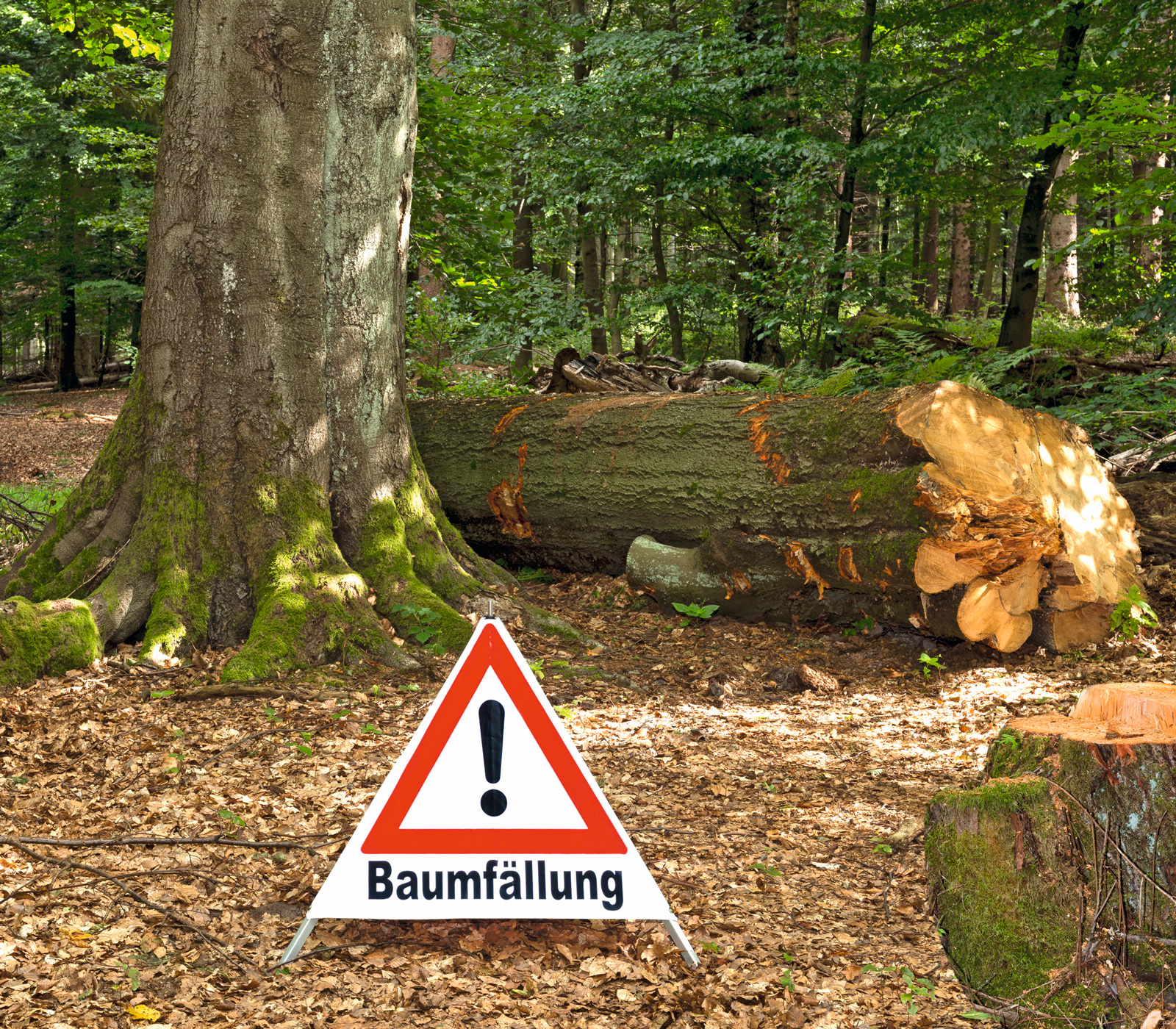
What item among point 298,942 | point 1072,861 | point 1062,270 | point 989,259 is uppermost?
point 989,259

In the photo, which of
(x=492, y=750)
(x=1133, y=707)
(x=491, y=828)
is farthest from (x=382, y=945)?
(x=1133, y=707)

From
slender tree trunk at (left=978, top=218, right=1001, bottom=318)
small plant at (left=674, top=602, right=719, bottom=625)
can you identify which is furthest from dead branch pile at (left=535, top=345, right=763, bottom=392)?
slender tree trunk at (left=978, top=218, right=1001, bottom=318)

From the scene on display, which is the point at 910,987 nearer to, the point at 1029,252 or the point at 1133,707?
the point at 1133,707

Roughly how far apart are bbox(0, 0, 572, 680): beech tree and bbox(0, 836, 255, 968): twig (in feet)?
5.62

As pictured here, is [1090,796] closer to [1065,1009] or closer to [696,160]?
[1065,1009]

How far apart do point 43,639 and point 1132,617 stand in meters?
6.34

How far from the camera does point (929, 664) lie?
569 cm

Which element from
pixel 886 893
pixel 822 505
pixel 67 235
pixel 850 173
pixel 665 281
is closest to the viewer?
pixel 886 893

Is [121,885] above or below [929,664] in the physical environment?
above

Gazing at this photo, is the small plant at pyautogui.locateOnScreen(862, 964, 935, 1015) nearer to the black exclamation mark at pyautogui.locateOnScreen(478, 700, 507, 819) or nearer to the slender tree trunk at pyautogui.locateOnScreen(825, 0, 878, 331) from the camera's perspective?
the black exclamation mark at pyautogui.locateOnScreen(478, 700, 507, 819)

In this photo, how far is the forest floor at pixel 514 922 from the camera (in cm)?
247

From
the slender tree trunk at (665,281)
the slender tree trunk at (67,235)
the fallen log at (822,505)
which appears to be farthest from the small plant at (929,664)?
the slender tree trunk at (67,235)

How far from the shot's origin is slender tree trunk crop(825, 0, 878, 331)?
1093 cm

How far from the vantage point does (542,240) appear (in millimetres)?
18219
